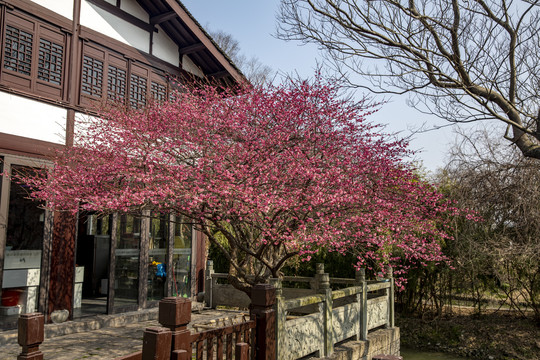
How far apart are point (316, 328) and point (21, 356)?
4851 millimetres

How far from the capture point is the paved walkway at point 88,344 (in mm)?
7043

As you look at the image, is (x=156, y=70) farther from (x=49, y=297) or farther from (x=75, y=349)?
(x=75, y=349)

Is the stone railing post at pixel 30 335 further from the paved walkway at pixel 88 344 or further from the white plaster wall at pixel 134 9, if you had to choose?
the white plaster wall at pixel 134 9

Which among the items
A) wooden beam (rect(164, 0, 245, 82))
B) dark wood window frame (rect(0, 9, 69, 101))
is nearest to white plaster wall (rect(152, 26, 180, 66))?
wooden beam (rect(164, 0, 245, 82))

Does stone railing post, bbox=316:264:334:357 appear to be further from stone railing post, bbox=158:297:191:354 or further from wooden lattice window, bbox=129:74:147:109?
wooden lattice window, bbox=129:74:147:109

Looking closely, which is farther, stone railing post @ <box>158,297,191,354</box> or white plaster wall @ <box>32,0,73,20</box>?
white plaster wall @ <box>32,0,73,20</box>

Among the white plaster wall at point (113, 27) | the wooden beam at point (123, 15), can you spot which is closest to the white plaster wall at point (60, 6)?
the white plaster wall at point (113, 27)

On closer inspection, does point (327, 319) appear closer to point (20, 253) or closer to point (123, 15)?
point (20, 253)

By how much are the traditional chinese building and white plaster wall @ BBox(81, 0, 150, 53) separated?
26mm

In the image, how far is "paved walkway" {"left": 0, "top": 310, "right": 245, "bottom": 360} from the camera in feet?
23.1

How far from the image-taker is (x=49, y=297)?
27.6 ft

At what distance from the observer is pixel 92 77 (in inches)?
382

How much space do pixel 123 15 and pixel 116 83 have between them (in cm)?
170

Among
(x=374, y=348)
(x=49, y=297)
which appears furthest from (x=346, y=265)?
(x=49, y=297)
